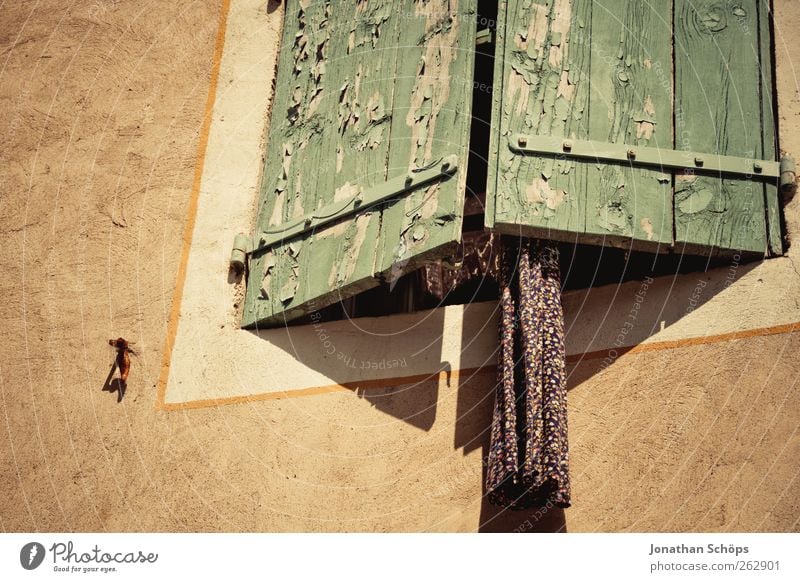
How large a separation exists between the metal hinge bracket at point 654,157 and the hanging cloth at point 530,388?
0.41 meters

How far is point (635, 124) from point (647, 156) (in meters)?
0.17

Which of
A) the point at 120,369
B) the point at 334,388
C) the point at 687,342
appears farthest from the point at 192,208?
the point at 687,342

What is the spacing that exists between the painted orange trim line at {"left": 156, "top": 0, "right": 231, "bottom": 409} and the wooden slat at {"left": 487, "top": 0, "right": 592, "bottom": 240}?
72.7 inches

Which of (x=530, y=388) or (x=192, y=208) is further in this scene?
(x=192, y=208)

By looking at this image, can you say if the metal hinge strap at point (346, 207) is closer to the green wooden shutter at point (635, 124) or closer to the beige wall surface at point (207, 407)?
the green wooden shutter at point (635, 124)

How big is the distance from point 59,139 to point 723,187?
3.69m

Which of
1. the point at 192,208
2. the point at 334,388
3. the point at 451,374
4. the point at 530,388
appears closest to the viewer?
the point at 530,388

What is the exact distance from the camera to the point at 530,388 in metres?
4.81

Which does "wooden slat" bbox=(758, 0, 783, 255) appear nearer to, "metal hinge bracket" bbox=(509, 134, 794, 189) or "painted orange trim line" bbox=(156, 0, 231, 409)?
"metal hinge bracket" bbox=(509, 134, 794, 189)

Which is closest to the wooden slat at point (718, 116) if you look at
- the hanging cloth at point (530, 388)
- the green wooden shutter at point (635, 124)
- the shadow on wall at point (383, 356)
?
the green wooden shutter at point (635, 124)

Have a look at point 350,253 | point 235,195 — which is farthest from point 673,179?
point 235,195

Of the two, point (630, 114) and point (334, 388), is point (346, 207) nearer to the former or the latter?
point (334, 388)

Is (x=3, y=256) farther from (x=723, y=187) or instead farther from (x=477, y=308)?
(x=723, y=187)

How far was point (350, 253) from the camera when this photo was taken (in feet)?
17.4
